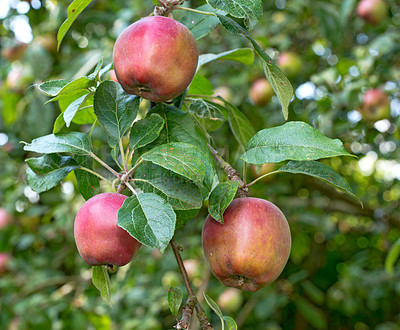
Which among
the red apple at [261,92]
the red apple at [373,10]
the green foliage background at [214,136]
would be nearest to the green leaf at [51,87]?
the green foliage background at [214,136]

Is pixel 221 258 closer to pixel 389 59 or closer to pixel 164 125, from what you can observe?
pixel 164 125

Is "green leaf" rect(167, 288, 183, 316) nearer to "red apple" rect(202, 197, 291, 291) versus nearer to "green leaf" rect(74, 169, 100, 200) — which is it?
"red apple" rect(202, 197, 291, 291)

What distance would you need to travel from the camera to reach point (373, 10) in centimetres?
210

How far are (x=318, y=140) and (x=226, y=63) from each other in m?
1.87

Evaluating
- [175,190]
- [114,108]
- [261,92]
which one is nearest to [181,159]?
[175,190]

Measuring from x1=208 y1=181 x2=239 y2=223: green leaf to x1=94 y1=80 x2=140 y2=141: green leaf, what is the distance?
181 mm

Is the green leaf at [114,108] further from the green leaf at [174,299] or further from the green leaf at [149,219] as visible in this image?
the green leaf at [174,299]

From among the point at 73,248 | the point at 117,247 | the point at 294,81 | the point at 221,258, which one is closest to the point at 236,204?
the point at 221,258

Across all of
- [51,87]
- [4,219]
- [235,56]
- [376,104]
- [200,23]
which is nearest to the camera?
[51,87]

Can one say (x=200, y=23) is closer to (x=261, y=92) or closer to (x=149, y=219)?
(x=149, y=219)

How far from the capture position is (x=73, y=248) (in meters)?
2.53

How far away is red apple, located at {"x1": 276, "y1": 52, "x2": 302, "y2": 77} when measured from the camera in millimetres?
2225

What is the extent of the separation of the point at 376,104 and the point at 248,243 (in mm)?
1467

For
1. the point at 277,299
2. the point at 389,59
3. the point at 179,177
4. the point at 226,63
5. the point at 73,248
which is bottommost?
the point at 277,299
